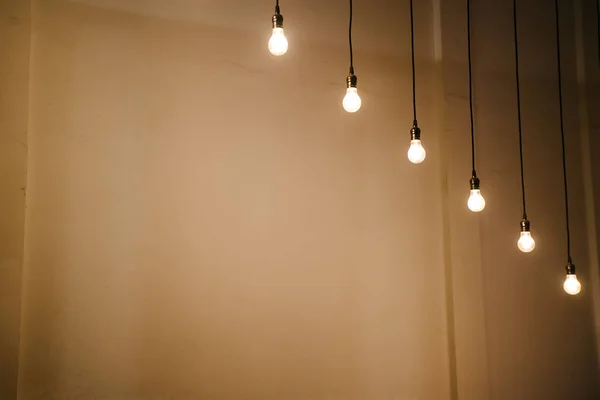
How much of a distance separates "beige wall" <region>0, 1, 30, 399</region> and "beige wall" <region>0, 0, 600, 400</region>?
0.06m

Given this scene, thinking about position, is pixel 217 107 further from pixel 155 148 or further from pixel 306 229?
pixel 306 229

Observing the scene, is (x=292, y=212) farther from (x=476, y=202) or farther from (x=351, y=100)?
(x=476, y=202)

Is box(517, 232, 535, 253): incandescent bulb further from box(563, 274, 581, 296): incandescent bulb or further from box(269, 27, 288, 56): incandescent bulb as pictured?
box(269, 27, 288, 56): incandescent bulb

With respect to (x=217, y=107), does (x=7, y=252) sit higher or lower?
lower

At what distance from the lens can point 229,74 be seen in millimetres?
3125

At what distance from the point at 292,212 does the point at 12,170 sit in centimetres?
156

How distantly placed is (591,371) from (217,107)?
3295 mm

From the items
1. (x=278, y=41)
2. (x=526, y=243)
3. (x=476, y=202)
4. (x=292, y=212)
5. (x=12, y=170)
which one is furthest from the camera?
(x=292, y=212)

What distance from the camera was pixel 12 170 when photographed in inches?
102

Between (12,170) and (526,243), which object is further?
(526,243)

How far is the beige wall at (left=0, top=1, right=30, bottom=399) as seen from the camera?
2488 millimetres

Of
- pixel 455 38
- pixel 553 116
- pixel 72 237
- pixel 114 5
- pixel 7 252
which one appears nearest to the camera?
pixel 7 252

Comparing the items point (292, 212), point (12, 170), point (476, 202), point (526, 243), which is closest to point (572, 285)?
point (526, 243)

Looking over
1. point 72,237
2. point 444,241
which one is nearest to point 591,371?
point 444,241
